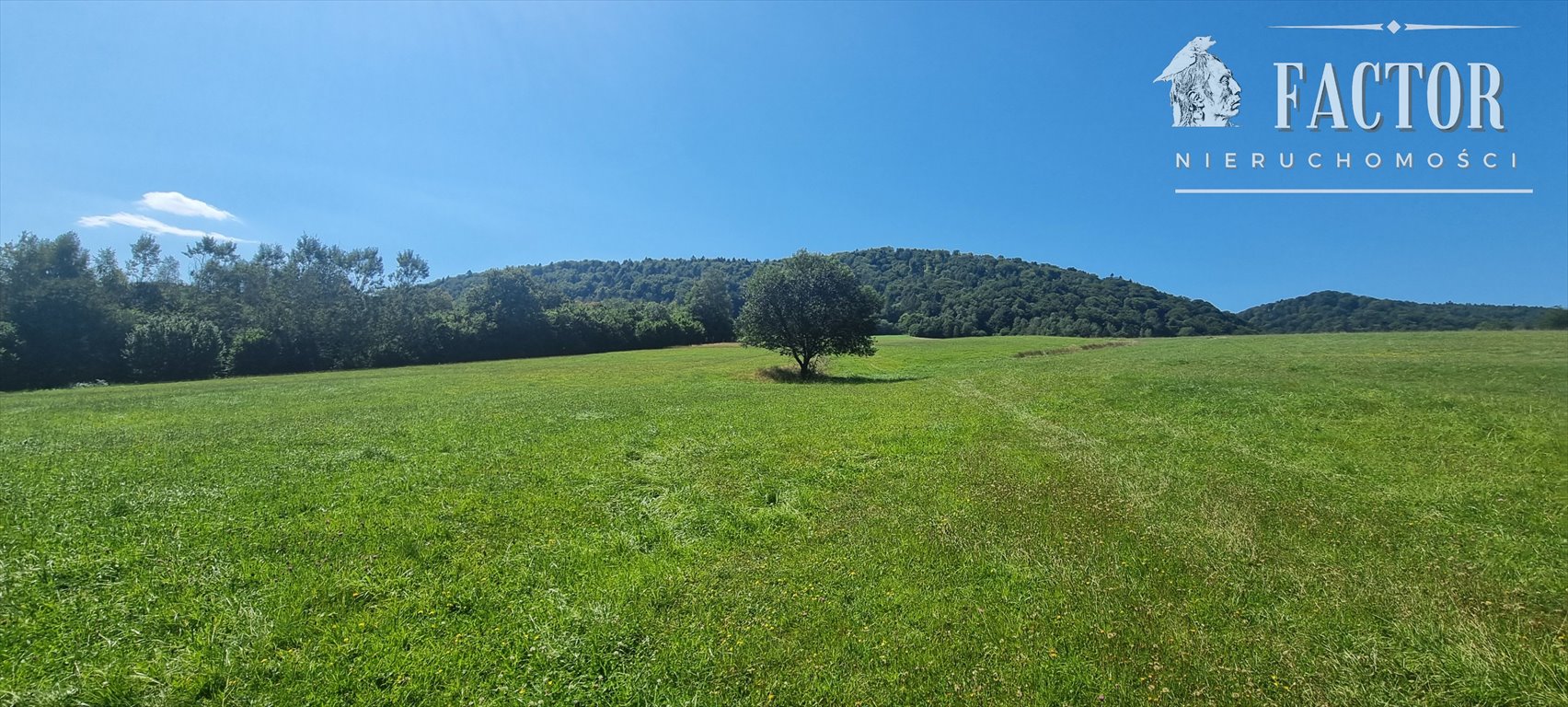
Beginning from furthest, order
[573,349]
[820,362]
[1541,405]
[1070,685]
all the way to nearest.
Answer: [573,349]
[820,362]
[1541,405]
[1070,685]

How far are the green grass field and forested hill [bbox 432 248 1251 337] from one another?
4725cm

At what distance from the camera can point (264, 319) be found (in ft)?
223

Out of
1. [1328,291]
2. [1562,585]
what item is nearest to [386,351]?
[1562,585]

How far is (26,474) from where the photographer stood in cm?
1112

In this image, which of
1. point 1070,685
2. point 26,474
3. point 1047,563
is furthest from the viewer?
point 26,474

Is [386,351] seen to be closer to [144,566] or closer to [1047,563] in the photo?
[144,566]

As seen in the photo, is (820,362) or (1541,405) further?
(820,362)

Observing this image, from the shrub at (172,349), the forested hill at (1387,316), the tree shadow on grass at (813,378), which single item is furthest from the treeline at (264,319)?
the forested hill at (1387,316)

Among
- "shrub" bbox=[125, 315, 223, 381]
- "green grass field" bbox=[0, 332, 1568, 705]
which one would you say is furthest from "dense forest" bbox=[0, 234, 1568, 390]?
"green grass field" bbox=[0, 332, 1568, 705]

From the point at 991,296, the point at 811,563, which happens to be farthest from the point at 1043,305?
the point at 811,563

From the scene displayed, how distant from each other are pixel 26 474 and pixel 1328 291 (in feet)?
300

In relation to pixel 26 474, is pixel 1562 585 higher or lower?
lower

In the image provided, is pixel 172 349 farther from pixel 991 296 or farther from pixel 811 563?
pixel 991 296

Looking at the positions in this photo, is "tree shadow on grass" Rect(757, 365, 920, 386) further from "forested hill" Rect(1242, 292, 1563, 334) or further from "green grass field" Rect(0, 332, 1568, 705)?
"forested hill" Rect(1242, 292, 1563, 334)
